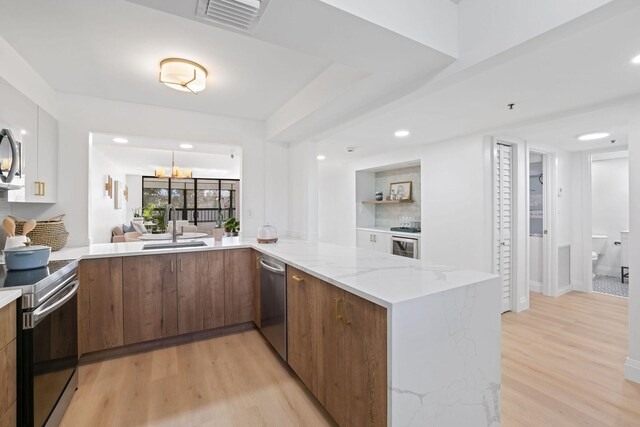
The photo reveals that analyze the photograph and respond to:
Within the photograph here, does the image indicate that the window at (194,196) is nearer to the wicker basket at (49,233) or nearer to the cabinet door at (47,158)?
the cabinet door at (47,158)

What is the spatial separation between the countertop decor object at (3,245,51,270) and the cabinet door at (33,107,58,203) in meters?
0.82

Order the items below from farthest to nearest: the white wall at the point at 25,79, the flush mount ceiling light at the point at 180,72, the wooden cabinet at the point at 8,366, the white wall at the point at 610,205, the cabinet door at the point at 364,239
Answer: the cabinet door at the point at 364,239
the white wall at the point at 610,205
the flush mount ceiling light at the point at 180,72
the white wall at the point at 25,79
the wooden cabinet at the point at 8,366

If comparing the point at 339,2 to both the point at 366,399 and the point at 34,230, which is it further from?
the point at 34,230

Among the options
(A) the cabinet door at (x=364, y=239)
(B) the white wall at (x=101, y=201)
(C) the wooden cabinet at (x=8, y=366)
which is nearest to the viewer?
(C) the wooden cabinet at (x=8, y=366)

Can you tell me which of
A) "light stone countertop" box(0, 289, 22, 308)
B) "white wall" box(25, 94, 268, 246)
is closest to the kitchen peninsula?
"light stone countertop" box(0, 289, 22, 308)

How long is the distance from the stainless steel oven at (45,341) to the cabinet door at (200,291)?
79 cm

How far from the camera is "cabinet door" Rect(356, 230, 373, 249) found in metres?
5.32

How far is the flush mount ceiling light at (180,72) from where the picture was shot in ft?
6.83

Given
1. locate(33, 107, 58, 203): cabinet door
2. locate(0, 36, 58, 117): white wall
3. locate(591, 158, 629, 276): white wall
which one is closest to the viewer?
locate(0, 36, 58, 117): white wall

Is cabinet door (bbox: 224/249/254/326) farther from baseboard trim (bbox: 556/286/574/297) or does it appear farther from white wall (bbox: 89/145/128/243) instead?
baseboard trim (bbox: 556/286/574/297)

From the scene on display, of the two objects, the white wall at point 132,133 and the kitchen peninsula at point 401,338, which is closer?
the kitchen peninsula at point 401,338

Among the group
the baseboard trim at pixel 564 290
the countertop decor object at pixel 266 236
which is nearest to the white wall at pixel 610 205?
the baseboard trim at pixel 564 290

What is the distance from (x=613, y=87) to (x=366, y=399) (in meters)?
2.62

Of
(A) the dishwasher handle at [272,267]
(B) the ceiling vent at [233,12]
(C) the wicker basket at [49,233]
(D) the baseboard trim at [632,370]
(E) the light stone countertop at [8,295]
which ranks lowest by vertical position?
(D) the baseboard trim at [632,370]
